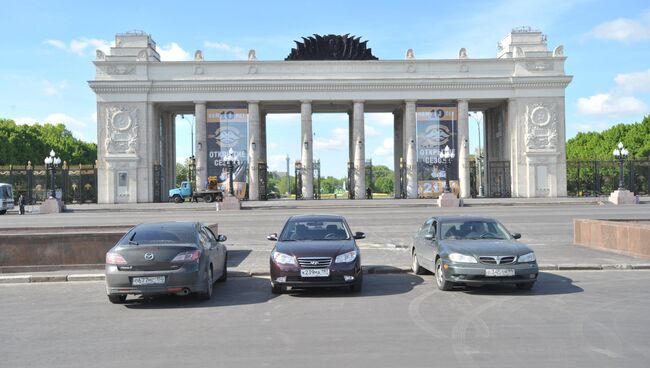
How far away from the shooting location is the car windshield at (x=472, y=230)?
1237 cm

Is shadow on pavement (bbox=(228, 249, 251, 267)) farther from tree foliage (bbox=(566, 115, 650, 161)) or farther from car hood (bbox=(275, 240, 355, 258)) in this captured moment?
tree foliage (bbox=(566, 115, 650, 161))

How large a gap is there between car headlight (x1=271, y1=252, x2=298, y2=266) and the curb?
3.05 metres

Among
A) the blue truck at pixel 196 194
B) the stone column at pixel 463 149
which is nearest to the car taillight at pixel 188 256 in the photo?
the blue truck at pixel 196 194

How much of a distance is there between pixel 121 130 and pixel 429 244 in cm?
5186

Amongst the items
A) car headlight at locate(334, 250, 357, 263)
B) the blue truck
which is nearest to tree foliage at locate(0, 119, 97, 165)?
the blue truck

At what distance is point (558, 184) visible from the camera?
195 feet

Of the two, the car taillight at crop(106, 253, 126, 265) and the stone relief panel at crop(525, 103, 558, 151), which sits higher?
the stone relief panel at crop(525, 103, 558, 151)

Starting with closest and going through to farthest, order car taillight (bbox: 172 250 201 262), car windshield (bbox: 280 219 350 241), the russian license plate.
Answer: the russian license plate → car taillight (bbox: 172 250 201 262) → car windshield (bbox: 280 219 350 241)

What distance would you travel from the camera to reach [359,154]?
60.7 m

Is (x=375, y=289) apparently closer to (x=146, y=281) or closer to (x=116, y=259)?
(x=146, y=281)

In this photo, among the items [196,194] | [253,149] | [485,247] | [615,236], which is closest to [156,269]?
[485,247]

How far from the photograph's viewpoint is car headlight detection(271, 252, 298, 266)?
10945 millimetres

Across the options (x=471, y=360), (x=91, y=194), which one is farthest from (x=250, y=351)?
(x=91, y=194)

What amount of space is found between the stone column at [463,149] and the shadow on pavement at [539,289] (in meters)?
47.9
